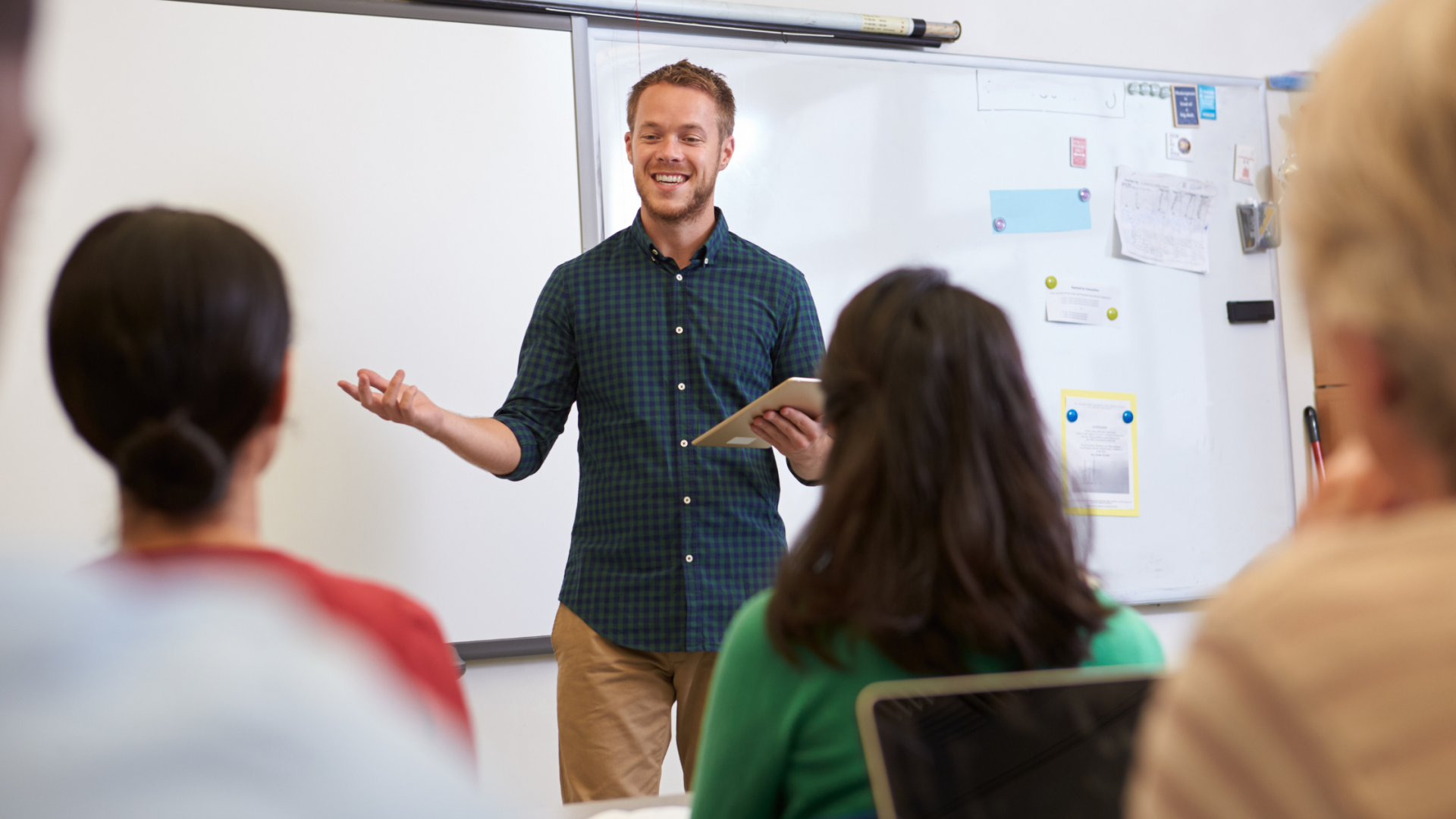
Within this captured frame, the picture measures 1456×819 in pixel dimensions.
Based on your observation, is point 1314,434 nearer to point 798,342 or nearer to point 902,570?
point 798,342

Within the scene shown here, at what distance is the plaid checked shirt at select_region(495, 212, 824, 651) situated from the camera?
203cm

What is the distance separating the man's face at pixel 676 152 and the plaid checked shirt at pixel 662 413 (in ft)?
0.27

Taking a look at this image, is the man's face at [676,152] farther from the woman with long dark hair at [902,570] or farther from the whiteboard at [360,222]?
the woman with long dark hair at [902,570]

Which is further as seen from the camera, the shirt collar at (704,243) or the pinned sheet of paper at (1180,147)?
the pinned sheet of paper at (1180,147)

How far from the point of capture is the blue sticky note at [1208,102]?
318 cm

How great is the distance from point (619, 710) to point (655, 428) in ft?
1.72

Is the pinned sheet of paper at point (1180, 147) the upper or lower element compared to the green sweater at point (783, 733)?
upper

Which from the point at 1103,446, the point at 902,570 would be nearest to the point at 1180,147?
the point at 1103,446

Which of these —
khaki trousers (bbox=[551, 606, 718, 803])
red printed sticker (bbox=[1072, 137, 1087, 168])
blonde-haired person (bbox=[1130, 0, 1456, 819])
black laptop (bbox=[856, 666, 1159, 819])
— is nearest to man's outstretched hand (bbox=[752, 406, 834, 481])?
khaki trousers (bbox=[551, 606, 718, 803])

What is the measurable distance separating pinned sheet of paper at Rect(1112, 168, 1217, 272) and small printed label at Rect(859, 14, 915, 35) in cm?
76

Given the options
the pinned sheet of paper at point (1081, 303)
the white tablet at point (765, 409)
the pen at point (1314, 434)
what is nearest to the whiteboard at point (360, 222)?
the white tablet at point (765, 409)

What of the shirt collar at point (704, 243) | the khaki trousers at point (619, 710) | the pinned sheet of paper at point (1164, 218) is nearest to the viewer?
the khaki trousers at point (619, 710)

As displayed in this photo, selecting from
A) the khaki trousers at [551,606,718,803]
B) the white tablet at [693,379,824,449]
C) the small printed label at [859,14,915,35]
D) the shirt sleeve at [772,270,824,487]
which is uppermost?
the small printed label at [859,14,915,35]

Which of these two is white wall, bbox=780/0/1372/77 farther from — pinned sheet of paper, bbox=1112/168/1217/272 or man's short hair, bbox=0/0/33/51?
man's short hair, bbox=0/0/33/51
